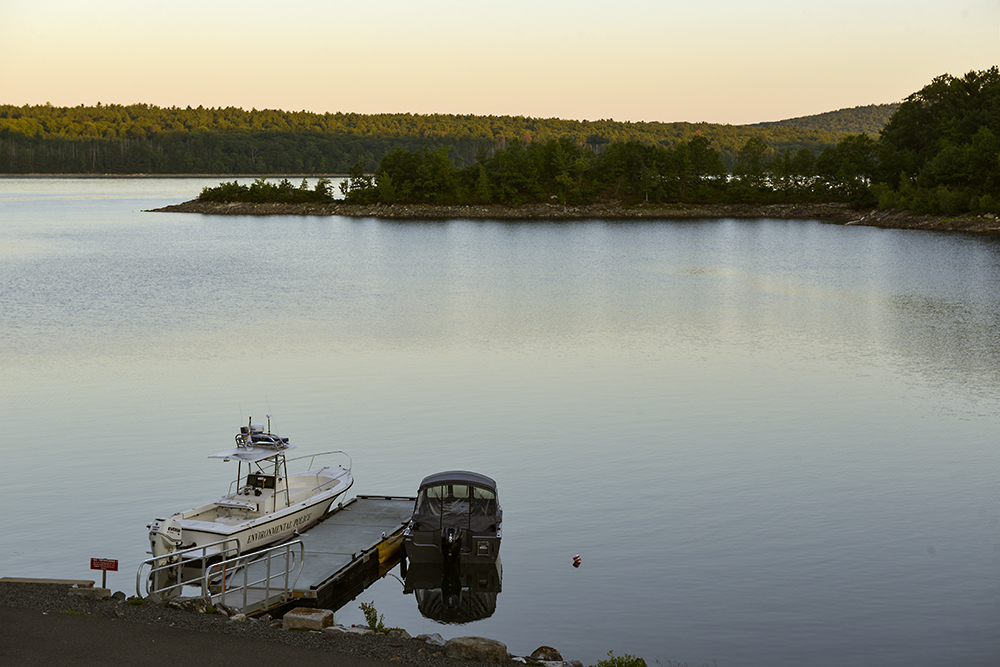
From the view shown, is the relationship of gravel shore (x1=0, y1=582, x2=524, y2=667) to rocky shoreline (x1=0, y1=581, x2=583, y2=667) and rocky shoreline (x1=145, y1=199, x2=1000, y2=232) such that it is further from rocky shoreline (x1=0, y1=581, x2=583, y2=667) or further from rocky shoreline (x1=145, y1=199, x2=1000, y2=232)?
rocky shoreline (x1=145, y1=199, x2=1000, y2=232)

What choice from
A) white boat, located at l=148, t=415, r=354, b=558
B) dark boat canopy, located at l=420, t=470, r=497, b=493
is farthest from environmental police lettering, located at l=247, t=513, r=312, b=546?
dark boat canopy, located at l=420, t=470, r=497, b=493

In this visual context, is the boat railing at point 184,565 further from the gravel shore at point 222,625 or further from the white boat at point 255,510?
the gravel shore at point 222,625

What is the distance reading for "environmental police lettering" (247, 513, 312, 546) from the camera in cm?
1966

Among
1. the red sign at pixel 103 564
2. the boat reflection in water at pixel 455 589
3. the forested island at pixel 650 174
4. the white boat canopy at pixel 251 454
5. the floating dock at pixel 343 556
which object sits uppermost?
the forested island at pixel 650 174

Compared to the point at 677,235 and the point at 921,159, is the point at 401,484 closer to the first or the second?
the point at 677,235

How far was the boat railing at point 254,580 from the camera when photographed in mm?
16688

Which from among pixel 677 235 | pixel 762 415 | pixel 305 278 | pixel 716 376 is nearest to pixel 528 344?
pixel 716 376

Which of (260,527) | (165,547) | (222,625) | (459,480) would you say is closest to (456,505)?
(459,480)

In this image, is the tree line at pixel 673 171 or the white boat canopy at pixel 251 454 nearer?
the white boat canopy at pixel 251 454

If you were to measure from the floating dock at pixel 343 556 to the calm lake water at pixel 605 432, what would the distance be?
1112 millimetres

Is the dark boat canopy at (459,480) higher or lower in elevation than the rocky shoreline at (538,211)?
lower

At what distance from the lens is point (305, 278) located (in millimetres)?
78562

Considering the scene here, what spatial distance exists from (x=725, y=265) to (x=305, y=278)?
138 feet

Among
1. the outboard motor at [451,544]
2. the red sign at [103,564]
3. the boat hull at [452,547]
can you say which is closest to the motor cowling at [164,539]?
the red sign at [103,564]
